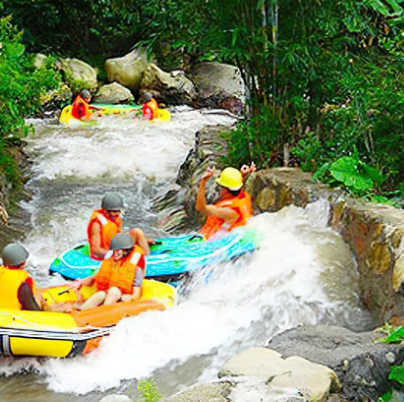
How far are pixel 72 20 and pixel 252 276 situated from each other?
16.4 meters

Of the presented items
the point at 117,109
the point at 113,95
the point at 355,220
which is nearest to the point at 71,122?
the point at 117,109

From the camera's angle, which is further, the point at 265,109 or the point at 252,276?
the point at 265,109

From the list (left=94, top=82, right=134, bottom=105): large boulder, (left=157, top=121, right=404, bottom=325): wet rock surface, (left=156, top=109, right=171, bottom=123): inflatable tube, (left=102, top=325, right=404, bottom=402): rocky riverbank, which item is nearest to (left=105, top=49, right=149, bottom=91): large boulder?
(left=94, top=82, right=134, bottom=105): large boulder

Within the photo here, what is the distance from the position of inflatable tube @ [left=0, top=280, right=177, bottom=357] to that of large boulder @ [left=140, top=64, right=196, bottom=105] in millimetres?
12610

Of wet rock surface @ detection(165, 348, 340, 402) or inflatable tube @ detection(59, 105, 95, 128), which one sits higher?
wet rock surface @ detection(165, 348, 340, 402)

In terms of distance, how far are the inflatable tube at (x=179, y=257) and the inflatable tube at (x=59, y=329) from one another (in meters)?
0.78

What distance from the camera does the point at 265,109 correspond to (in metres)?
7.47

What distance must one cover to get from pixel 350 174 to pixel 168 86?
39.1 ft

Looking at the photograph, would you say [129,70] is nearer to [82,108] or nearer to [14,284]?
[82,108]

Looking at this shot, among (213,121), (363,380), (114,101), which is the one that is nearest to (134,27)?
(114,101)

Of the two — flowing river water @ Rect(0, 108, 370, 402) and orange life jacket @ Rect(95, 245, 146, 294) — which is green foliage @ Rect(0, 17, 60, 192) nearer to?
flowing river water @ Rect(0, 108, 370, 402)

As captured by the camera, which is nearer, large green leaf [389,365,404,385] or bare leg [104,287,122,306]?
large green leaf [389,365,404,385]

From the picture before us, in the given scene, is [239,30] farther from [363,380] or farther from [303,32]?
[363,380]

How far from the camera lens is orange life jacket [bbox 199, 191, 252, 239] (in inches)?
248
